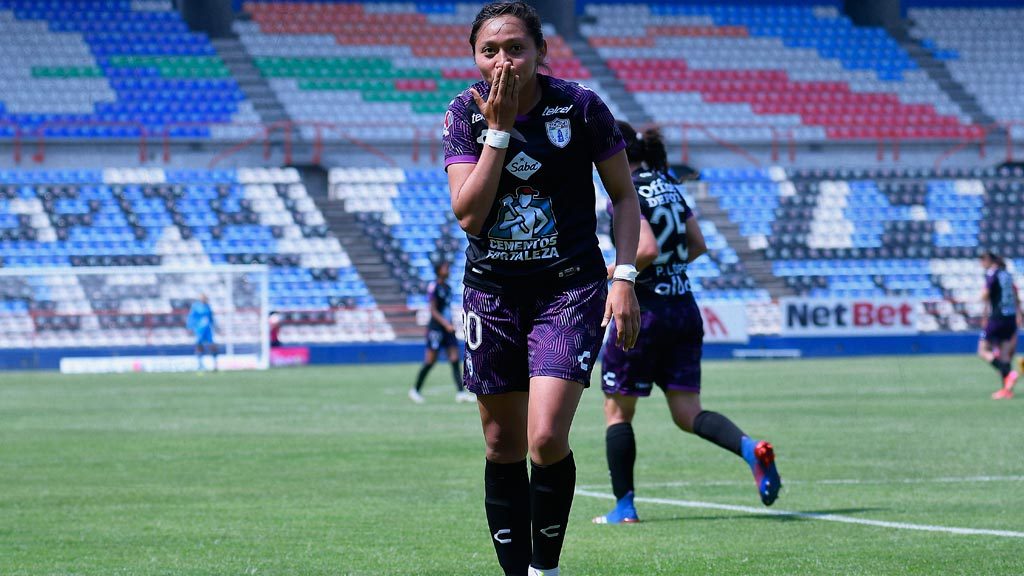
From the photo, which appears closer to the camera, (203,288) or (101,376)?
(101,376)

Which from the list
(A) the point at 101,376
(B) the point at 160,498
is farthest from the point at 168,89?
(B) the point at 160,498

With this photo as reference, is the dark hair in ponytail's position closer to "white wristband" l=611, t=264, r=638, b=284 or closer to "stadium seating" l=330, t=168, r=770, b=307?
"white wristband" l=611, t=264, r=638, b=284

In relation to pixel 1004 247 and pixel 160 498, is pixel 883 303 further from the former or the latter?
pixel 160 498

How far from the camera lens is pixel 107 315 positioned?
33594mm

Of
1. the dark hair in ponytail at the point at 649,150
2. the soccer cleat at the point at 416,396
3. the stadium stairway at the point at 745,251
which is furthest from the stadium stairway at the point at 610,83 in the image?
the dark hair in ponytail at the point at 649,150

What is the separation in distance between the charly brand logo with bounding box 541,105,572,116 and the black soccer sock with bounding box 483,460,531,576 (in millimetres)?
1310

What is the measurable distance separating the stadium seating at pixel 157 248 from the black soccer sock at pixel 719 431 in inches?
1044

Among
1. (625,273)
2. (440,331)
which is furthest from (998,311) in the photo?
(625,273)

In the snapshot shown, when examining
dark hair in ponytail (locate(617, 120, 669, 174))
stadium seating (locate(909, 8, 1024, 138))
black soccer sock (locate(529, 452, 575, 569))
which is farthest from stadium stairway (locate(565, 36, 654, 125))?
black soccer sock (locate(529, 452, 575, 569))

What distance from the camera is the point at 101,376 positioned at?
31.1 meters

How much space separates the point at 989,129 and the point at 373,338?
70.2 ft

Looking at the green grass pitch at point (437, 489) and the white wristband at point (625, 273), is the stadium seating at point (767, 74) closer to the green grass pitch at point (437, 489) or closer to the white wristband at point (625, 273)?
the green grass pitch at point (437, 489)

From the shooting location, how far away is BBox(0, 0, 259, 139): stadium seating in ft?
133

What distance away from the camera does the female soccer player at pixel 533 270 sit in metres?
5.38
